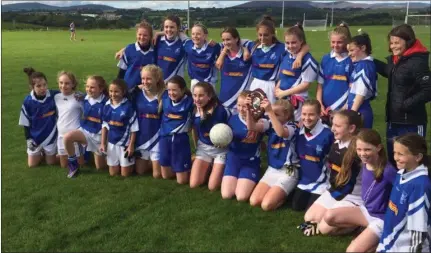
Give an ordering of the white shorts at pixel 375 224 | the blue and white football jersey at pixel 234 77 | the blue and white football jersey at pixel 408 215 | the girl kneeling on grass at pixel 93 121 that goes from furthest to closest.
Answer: the blue and white football jersey at pixel 234 77, the girl kneeling on grass at pixel 93 121, the white shorts at pixel 375 224, the blue and white football jersey at pixel 408 215

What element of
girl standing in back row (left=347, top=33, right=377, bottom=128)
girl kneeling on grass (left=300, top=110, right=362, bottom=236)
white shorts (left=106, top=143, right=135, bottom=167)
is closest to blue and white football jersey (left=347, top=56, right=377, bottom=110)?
girl standing in back row (left=347, top=33, right=377, bottom=128)

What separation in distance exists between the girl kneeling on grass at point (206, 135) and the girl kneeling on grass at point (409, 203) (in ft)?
7.36

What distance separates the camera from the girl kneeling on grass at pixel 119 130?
5.63 m

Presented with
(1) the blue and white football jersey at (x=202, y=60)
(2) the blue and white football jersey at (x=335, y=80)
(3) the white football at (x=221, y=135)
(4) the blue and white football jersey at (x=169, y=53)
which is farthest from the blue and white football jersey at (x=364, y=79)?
(4) the blue and white football jersey at (x=169, y=53)

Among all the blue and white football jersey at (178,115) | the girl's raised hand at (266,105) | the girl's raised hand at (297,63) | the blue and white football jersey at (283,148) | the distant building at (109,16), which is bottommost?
the blue and white football jersey at (283,148)

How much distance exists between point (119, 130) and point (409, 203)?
360 cm

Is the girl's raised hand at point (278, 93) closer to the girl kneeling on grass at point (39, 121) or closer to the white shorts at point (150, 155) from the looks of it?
the white shorts at point (150, 155)

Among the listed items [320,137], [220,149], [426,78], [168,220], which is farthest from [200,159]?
[426,78]

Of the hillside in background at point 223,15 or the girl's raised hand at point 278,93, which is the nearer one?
the girl's raised hand at point 278,93

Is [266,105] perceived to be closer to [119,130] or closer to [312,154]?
[312,154]

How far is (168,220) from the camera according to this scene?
14.5ft

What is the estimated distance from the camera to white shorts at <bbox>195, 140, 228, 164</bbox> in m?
5.44

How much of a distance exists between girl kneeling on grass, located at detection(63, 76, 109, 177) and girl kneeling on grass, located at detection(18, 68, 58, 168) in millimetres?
470

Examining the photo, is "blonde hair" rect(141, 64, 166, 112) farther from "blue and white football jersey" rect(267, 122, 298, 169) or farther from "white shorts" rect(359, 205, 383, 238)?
"white shorts" rect(359, 205, 383, 238)
